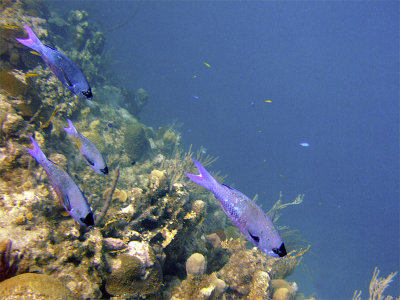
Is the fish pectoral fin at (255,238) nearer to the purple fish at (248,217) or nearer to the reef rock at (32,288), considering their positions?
the purple fish at (248,217)

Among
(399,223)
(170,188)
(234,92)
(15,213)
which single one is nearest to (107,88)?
(170,188)

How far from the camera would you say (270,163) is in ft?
235

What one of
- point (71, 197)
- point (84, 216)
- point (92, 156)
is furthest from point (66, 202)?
point (92, 156)

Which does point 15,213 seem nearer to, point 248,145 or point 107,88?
point 107,88

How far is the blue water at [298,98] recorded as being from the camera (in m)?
52.7

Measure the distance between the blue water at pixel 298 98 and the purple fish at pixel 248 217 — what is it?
41.2 metres

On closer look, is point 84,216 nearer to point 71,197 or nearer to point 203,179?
point 71,197

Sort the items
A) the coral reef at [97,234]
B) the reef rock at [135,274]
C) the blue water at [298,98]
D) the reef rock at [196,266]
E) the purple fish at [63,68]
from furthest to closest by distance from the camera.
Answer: the blue water at [298,98] → the reef rock at [196,266] → the reef rock at [135,274] → the coral reef at [97,234] → the purple fish at [63,68]

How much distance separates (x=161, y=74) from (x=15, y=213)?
78418 mm

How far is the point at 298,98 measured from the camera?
357 ft

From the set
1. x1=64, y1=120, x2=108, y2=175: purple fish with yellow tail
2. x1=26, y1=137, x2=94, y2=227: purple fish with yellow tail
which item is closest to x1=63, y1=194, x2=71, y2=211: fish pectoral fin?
x1=26, y1=137, x2=94, y2=227: purple fish with yellow tail

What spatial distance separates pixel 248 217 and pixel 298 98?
122676 mm

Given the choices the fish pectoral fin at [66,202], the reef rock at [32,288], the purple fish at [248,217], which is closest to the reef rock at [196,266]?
the reef rock at [32,288]

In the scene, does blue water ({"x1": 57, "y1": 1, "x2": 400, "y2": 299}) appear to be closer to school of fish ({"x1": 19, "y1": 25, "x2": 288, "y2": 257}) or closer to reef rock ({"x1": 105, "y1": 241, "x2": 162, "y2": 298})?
reef rock ({"x1": 105, "y1": 241, "x2": 162, "y2": 298})
